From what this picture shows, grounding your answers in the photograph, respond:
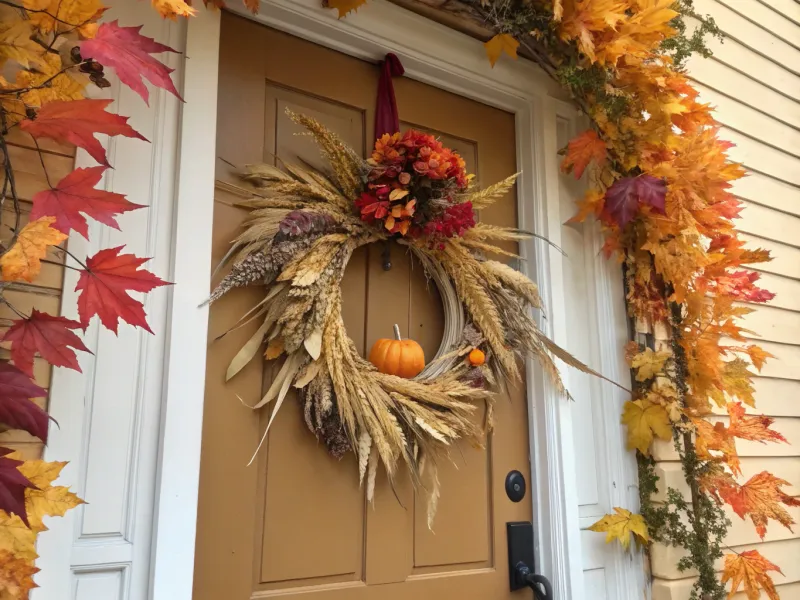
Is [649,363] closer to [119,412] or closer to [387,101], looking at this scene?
[387,101]

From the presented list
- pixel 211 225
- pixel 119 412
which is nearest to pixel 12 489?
pixel 119 412

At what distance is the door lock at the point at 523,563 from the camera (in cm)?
162

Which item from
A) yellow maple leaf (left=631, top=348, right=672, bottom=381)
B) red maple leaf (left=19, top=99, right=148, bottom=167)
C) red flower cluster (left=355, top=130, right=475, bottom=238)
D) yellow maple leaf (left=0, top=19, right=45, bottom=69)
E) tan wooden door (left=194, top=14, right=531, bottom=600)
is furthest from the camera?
yellow maple leaf (left=631, top=348, right=672, bottom=381)

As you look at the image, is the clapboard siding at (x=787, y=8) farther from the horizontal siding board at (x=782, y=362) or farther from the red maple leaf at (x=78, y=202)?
the red maple leaf at (x=78, y=202)

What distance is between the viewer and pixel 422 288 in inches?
66.2

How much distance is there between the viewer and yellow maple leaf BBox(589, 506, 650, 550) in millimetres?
1700

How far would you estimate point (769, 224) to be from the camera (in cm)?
237

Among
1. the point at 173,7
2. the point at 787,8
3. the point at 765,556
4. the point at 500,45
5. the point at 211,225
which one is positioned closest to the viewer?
the point at 173,7

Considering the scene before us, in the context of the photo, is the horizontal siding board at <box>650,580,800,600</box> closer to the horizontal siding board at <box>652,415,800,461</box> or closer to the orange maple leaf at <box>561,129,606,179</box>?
the horizontal siding board at <box>652,415,800,461</box>

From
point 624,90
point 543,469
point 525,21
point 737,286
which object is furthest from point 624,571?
point 525,21

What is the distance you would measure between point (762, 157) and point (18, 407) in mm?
2601

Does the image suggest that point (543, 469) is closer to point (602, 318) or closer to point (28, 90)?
point (602, 318)

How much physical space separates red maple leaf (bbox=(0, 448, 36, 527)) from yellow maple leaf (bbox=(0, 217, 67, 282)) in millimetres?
263

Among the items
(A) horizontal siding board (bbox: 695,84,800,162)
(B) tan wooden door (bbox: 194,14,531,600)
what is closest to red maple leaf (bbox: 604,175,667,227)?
(B) tan wooden door (bbox: 194,14,531,600)
